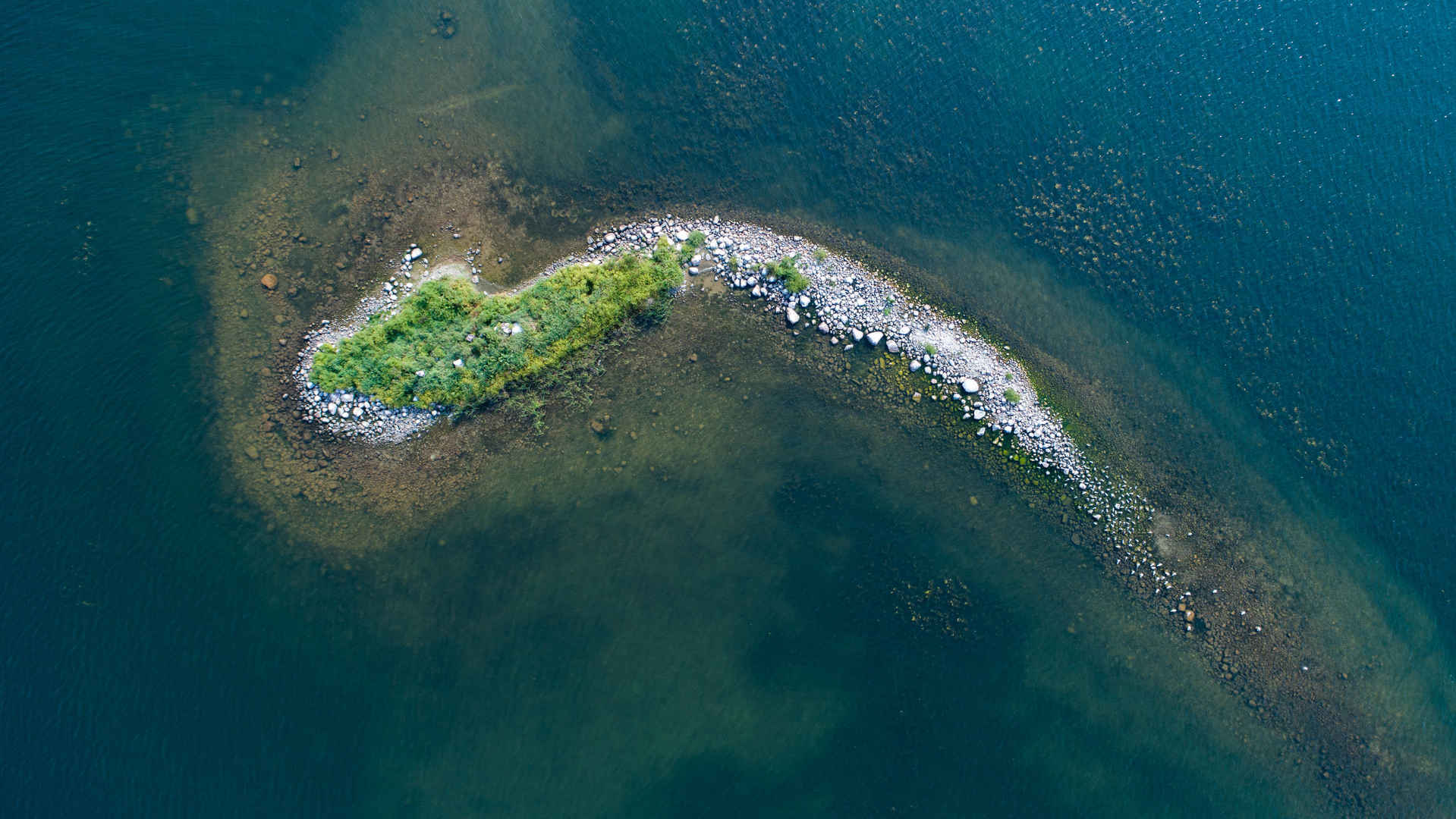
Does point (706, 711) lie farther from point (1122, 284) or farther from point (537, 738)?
point (1122, 284)

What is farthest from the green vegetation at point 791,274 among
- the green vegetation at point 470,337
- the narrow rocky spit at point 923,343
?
the green vegetation at point 470,337

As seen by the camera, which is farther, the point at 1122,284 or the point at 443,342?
the point at 1122,284

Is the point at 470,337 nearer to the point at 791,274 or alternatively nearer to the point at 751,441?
the point at 751,441

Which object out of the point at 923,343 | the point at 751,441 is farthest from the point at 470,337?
the point at 923,343

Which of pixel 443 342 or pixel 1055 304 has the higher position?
pixel 1055 304

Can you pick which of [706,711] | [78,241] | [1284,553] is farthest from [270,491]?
[1284,553]

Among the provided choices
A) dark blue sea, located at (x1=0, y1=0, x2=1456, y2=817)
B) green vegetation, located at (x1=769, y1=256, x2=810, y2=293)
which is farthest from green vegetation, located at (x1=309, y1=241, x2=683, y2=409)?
green vegetation, located at (x1=769, y1=256, x2=810, y2=293)

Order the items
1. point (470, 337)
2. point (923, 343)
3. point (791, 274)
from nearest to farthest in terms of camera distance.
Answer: point (470, 337) < point (791, 274) < point (923, 343)
